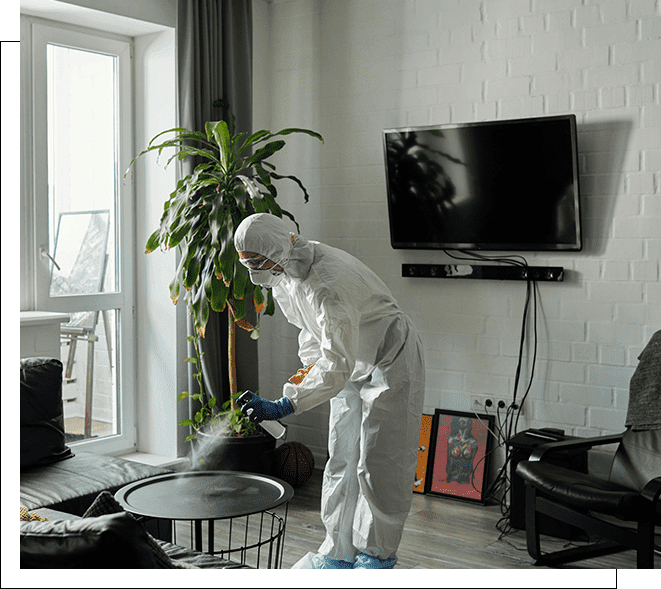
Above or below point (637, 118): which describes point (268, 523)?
below

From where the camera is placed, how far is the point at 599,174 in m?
3.53

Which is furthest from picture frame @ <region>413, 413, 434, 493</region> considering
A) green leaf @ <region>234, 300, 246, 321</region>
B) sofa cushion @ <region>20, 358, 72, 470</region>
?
sofa cushion @ <region>20, 358, 72, 470</region>

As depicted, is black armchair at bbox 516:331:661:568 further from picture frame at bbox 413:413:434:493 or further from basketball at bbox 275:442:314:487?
basketball at bbox 275:442:314:487

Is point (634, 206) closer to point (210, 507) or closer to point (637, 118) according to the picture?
point (637, 118)

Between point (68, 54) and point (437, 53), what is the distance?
2.04m

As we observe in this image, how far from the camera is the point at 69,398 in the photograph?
411 centimetres

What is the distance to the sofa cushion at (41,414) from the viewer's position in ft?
9.62

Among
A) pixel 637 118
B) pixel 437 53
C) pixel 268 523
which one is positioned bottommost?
pixel 268 523

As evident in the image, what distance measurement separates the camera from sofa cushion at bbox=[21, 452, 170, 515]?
258 cm

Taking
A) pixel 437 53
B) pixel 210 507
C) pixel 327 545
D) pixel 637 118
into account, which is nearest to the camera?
pixel 210 507

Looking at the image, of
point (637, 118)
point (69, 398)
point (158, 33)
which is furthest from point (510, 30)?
point (69, 398)

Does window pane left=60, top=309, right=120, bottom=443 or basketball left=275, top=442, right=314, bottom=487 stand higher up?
window pane left=60, top=309, right=120, bottom=443

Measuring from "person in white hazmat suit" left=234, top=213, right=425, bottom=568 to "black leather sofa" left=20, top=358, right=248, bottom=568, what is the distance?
0.70 m

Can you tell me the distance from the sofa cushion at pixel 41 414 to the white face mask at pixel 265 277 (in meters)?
1.06
